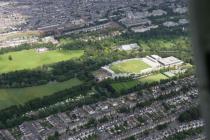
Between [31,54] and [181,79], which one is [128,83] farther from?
[31,54]

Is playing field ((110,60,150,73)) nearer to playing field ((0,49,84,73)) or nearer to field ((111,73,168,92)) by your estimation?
field ((111,73,168,92))

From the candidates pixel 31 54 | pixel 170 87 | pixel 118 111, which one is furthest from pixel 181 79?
pixel 31 54

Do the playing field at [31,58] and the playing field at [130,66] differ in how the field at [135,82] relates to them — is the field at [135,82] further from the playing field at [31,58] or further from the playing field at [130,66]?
the playing field at [31,58]

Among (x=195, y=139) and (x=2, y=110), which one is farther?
(x=2, y=110)

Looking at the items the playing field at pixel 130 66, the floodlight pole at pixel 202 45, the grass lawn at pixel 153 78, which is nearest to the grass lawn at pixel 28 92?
the playing field at pixel 130 66

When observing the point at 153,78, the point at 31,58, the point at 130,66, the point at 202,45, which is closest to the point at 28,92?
the point at 31,58

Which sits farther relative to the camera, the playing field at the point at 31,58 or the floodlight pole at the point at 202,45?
the playing field at the point at 31,58

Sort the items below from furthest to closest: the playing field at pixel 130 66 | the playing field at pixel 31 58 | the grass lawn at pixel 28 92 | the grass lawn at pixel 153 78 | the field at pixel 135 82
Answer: the playing field at pixel 31 58 → the playing field at pixel 130 66 → the grass lawn at pixel 153 78 → the field at pixel 135 82 → the grass lawn at pixel 28 92
